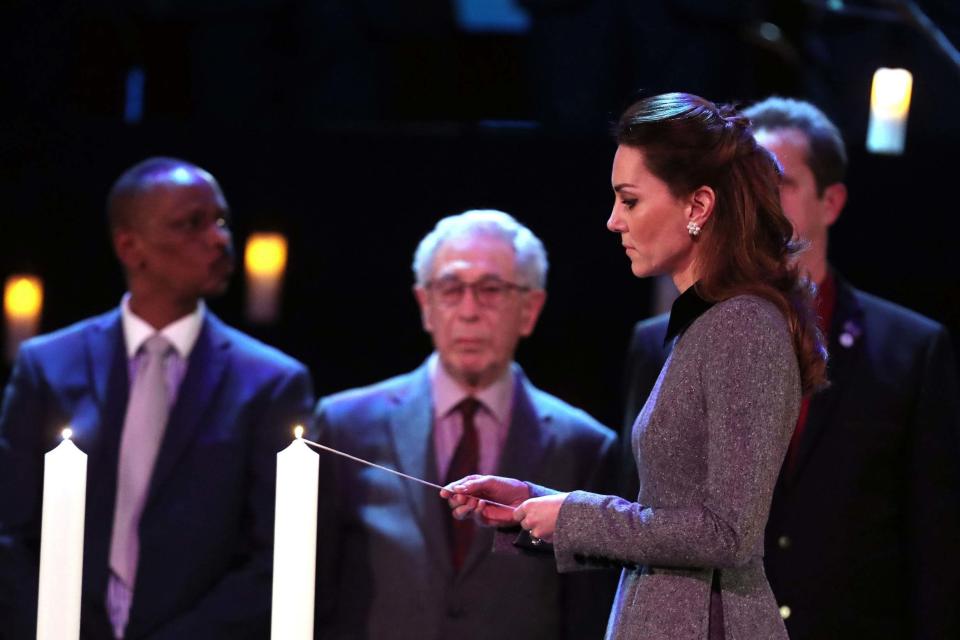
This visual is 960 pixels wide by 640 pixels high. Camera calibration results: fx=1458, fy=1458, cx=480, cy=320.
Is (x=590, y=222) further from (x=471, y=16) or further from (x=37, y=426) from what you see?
(x=37, y=426)

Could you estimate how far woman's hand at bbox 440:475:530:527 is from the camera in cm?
210

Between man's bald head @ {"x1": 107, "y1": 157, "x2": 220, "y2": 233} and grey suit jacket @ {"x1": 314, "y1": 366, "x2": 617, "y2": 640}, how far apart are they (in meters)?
0.68

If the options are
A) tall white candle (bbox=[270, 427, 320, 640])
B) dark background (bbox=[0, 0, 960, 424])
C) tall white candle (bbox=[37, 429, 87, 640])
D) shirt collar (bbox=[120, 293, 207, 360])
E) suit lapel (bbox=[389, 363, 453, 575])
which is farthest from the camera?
dark background (bbox=[0, 0, 960, 424])

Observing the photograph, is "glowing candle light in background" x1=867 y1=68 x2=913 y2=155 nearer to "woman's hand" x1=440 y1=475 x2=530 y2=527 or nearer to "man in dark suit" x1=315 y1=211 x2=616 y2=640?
"man in dark suit" x1=315 y1=211 x2=616 y2=640

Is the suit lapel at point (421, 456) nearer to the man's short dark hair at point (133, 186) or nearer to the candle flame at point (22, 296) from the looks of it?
the man's short dark hair at point (133, 186)

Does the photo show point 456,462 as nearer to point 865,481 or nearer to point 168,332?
point 168,332

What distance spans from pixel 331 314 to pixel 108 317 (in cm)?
80

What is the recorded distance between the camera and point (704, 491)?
6.54ft

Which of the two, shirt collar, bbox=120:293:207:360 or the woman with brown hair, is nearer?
the woman with brown hair

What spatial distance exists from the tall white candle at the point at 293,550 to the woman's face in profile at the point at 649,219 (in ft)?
2.18

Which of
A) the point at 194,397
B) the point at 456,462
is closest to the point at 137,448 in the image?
the point at 194,397

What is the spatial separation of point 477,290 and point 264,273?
107 centimetres

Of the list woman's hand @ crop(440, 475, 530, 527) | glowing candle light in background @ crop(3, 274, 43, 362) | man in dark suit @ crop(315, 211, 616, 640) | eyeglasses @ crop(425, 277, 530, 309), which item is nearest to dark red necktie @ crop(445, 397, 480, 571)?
man in dark suit @ crop(315, 211, 616, 640)

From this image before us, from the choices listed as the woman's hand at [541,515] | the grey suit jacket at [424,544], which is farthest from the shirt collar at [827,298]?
the woman's hand at [541,515]
